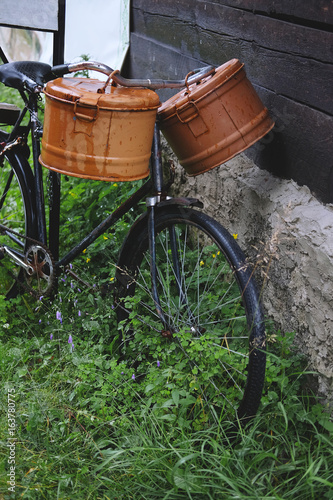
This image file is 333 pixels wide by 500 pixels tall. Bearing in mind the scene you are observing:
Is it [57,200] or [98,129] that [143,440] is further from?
[57,200]

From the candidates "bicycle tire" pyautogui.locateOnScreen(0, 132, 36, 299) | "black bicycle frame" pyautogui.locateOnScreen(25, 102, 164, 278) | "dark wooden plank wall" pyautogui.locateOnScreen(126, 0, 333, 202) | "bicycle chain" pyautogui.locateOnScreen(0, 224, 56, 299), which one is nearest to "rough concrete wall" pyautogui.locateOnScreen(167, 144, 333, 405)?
"dark wooden plank wall" pyautogui.locateOnScreen(126, 0, 333, 202)

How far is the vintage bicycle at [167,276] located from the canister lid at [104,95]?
4cm

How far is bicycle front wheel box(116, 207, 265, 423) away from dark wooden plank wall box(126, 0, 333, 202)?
1.67 feet

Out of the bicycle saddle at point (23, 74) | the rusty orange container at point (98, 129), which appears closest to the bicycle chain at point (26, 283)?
the bicycle saddle at point (23, 74)

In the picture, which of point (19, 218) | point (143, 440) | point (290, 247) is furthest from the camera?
point (19, 218)

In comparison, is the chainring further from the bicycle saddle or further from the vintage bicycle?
the bicycle saddle

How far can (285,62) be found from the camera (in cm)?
241

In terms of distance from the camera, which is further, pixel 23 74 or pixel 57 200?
pixel 57 200

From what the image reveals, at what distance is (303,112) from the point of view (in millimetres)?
2330

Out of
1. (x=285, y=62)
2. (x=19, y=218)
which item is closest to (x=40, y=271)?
(x=19, y=218)

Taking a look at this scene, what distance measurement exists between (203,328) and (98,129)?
38.9 inches

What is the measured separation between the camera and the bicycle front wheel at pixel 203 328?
2.10 metres

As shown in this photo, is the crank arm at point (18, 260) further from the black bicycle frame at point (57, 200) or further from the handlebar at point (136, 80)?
the handlebar at point (136, 80)

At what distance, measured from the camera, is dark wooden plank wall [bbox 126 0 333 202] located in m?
2.20
